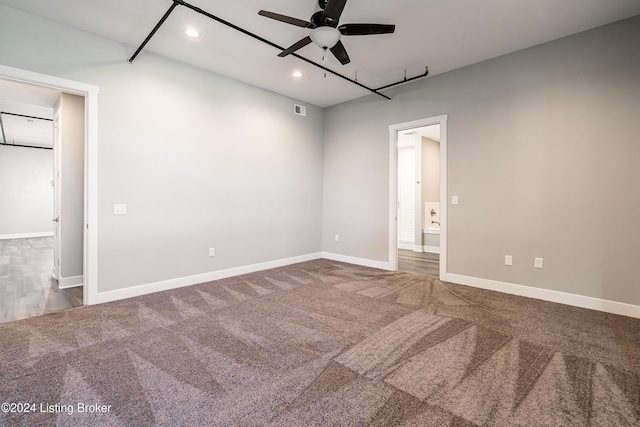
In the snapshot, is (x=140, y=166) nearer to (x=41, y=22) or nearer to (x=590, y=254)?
(x=41, y=22)

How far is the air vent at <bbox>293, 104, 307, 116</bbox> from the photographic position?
570 cm

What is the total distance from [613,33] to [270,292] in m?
5.10

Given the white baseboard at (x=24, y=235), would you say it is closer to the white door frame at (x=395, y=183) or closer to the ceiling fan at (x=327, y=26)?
the white door frame at (x=395, y=183)

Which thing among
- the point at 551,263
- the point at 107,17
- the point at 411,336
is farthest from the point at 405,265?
the point at 107,17

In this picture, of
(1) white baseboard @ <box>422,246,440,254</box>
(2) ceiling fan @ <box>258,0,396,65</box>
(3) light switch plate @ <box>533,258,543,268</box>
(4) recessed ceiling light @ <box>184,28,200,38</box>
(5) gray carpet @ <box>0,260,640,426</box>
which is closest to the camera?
(5) gray carpet @ <box>0,260,640,426</box>

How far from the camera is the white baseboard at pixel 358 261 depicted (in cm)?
534

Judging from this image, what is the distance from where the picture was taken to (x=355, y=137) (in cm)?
574

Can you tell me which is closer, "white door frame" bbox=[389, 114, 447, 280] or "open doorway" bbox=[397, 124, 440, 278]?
"white door frame" bbox=[389, 114, 447, 280]

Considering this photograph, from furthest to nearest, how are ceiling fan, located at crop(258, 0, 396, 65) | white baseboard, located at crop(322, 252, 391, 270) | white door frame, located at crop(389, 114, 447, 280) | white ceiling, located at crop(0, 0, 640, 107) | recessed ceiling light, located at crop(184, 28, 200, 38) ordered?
white baseboard, located at crop(322, 252, 391, 270)
white door frame, located at crop(389, 114, 447, 280)
recessed ceiling light, located at crop(184, 28, 200, 38)
white ceiling, located at crop(0, 0, 640, 107)
ceiling fan, located at crop(258, 0, 396, 65)

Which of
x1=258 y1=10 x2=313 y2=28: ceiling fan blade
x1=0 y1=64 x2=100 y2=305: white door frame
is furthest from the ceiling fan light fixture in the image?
x1=0 y1=64 x2=100 y2=305: white door frame

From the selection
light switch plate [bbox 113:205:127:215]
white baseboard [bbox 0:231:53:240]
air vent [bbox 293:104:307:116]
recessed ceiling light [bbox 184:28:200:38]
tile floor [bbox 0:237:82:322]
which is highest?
recessed ceiling light [bbox 184:28:200:38]

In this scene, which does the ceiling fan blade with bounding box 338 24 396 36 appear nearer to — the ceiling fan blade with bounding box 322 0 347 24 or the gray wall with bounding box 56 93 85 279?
the ceiling fan blade with bounding box 322 0 347 24

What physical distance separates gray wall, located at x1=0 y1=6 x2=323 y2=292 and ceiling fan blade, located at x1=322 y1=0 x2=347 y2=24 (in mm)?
2647

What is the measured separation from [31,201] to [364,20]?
38.5ft
